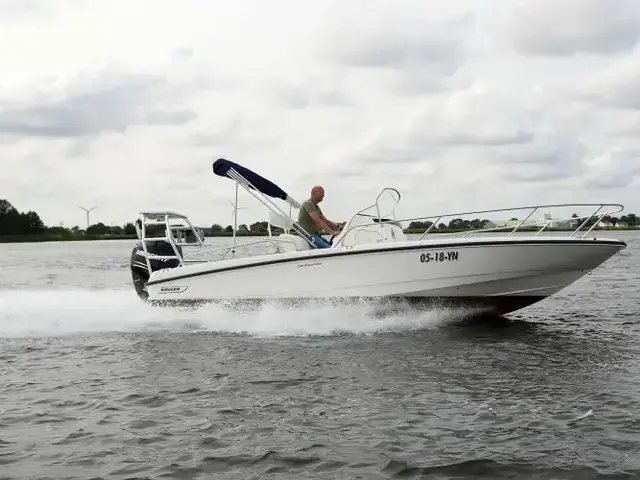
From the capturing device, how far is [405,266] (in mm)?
10875

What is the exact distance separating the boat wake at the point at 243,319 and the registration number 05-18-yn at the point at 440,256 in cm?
92

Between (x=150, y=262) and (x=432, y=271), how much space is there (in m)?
5.18

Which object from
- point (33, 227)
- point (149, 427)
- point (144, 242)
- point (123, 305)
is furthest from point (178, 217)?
point (33, 227)

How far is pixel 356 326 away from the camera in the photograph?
37.3ft

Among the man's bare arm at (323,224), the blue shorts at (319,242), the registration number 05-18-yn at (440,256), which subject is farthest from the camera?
the man's bare arm at (323,224)

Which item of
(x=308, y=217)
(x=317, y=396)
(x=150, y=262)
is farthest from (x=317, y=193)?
(x=317, y=396)

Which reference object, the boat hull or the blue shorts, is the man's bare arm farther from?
the boat hull

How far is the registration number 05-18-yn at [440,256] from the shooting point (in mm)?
10766

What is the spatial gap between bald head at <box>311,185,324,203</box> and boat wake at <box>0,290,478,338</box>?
6.38 ft

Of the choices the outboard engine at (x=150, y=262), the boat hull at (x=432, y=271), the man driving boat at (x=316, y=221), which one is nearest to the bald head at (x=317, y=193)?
the man driving boat at (x=316, y=221)

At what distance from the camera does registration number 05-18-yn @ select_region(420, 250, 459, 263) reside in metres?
10.8

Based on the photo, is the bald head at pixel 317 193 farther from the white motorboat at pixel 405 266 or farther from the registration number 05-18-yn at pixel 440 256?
the registration number 05-18-yn at pixel 440 256

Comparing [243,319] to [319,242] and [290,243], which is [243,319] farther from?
[319,242]

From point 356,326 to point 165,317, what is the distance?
11.1 ft
